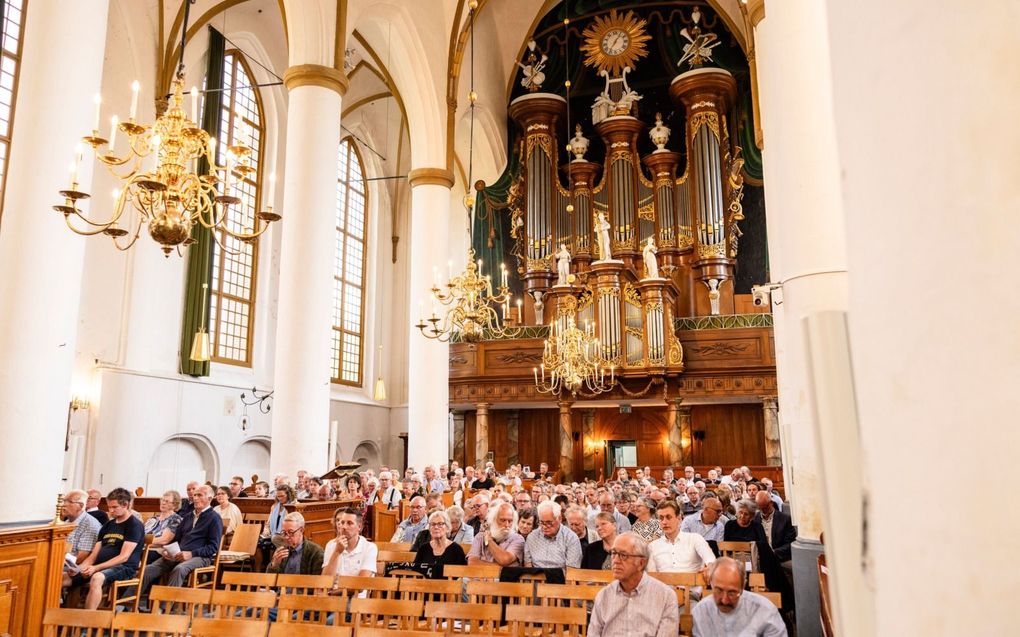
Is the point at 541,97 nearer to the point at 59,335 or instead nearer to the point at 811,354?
the point at 59,335

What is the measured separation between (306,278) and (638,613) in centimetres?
768

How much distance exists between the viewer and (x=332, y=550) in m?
5.63

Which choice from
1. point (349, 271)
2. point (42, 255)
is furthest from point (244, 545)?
point (349, 271)

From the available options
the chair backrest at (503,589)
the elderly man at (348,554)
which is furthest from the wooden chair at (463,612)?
the elderly man at (348,554)

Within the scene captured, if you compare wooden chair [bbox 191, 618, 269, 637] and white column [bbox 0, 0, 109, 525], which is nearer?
→ wooden chair [bbox 191, 618, 269, 637]

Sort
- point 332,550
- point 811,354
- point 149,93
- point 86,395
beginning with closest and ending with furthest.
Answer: point 811,354, point 332,550, point 86,395, point 149,93

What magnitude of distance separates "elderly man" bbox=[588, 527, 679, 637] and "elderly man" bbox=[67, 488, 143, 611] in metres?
4.13

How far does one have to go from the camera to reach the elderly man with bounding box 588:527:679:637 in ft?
12.8

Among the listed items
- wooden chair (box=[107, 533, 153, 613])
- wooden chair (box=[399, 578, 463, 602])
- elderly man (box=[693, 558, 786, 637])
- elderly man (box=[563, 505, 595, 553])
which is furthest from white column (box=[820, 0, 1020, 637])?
wooden chair (box=[107, 533, 153, 613])

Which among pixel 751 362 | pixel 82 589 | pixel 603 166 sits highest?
pixel 603 166

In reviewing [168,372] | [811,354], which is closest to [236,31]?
[168,372]

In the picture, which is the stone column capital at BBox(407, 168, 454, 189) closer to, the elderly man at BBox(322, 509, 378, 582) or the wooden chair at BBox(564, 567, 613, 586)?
the elderly man at BBox(322, 509, 378, 582)

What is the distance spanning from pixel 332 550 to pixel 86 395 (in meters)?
8.42

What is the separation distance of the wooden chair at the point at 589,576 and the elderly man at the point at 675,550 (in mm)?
692
